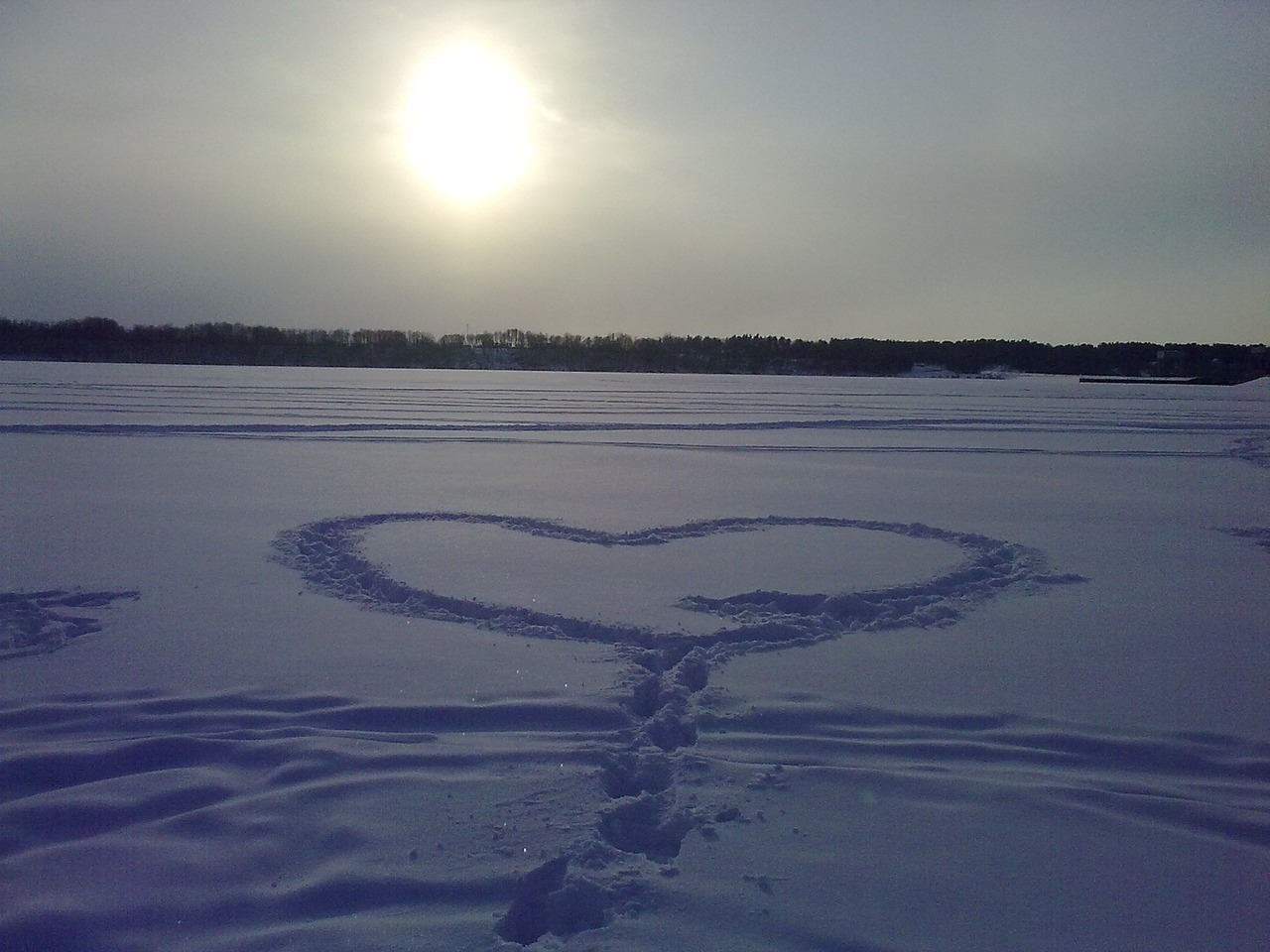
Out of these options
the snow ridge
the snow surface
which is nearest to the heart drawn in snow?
the snow surface

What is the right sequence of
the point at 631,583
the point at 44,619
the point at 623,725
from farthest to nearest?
the point at 631,583, the point at 44,619, the point at 623,725

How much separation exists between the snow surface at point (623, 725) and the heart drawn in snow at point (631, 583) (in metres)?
0.04

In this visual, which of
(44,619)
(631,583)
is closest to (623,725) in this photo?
(631,583)

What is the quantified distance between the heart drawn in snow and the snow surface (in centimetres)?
4

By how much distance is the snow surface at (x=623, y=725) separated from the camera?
115 inches

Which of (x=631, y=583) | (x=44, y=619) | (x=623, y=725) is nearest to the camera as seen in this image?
(x=623, y=725)

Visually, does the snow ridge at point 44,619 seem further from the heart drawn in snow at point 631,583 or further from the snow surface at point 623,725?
the heart drawn in snow at point 631,583

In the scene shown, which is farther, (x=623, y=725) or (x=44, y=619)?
(x=44, y=619)

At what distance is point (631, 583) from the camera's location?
6828 mm

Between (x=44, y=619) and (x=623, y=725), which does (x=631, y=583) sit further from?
(x=44, y=619)

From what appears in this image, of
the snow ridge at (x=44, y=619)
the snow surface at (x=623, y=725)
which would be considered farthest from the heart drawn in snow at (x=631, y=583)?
the snow ridge at (x=44, y=619)

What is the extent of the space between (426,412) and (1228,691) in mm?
22222

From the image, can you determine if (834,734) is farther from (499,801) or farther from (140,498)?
(140,498)

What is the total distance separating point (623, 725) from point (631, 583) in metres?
2.58
